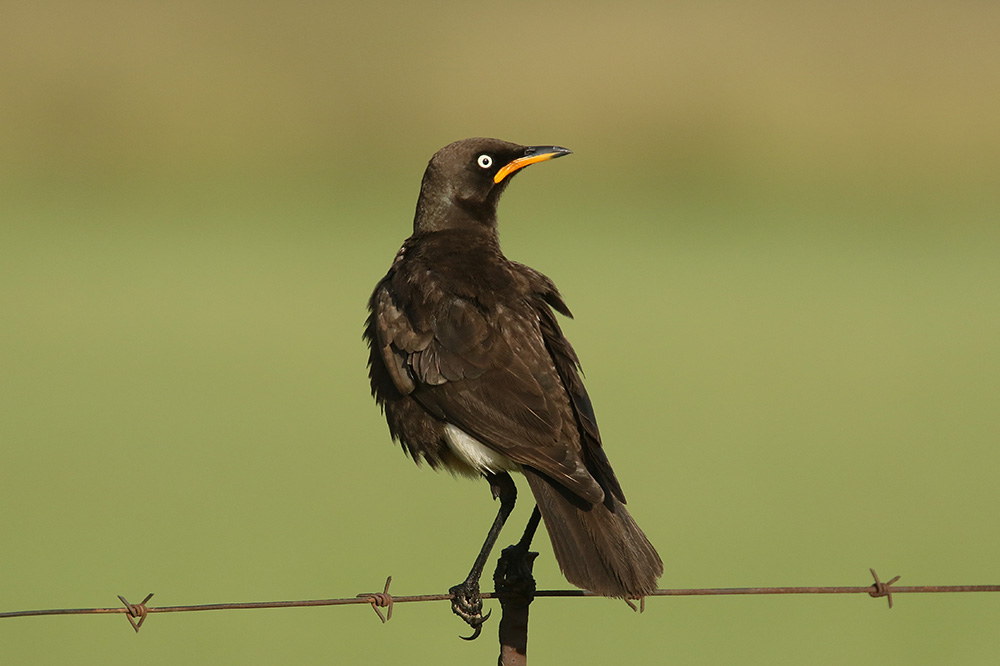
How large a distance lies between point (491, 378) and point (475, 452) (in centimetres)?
29

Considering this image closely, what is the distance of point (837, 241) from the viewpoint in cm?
2606

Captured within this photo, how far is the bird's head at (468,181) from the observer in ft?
20.0

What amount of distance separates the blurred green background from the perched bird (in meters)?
4.95

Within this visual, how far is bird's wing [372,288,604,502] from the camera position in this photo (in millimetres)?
4559

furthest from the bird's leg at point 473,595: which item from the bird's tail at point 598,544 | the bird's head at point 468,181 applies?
the bird's head at point 468,181

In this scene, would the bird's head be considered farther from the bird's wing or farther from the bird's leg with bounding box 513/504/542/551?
the bird's leg with bounding box 513/504/542/551

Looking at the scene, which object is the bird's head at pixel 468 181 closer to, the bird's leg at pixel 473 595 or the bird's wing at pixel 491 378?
the bird's wing at pixel 491 378

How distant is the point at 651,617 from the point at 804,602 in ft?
4.52

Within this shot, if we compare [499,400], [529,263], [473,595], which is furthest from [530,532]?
[529,263]

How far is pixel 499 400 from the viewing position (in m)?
4.70

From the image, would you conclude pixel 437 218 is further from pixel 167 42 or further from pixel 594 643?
pixel 167 42

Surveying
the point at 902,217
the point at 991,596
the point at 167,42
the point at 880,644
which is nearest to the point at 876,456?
the point at 991,596

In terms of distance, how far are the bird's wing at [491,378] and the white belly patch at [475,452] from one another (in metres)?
0.07

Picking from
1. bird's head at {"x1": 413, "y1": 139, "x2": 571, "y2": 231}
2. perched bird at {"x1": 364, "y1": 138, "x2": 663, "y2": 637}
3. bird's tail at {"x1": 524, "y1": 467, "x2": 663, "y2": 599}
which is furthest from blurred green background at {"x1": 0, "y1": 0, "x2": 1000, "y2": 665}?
bird's tail at {"x1": 524, "y1": 467, "x2": 663, "y2": 599}
